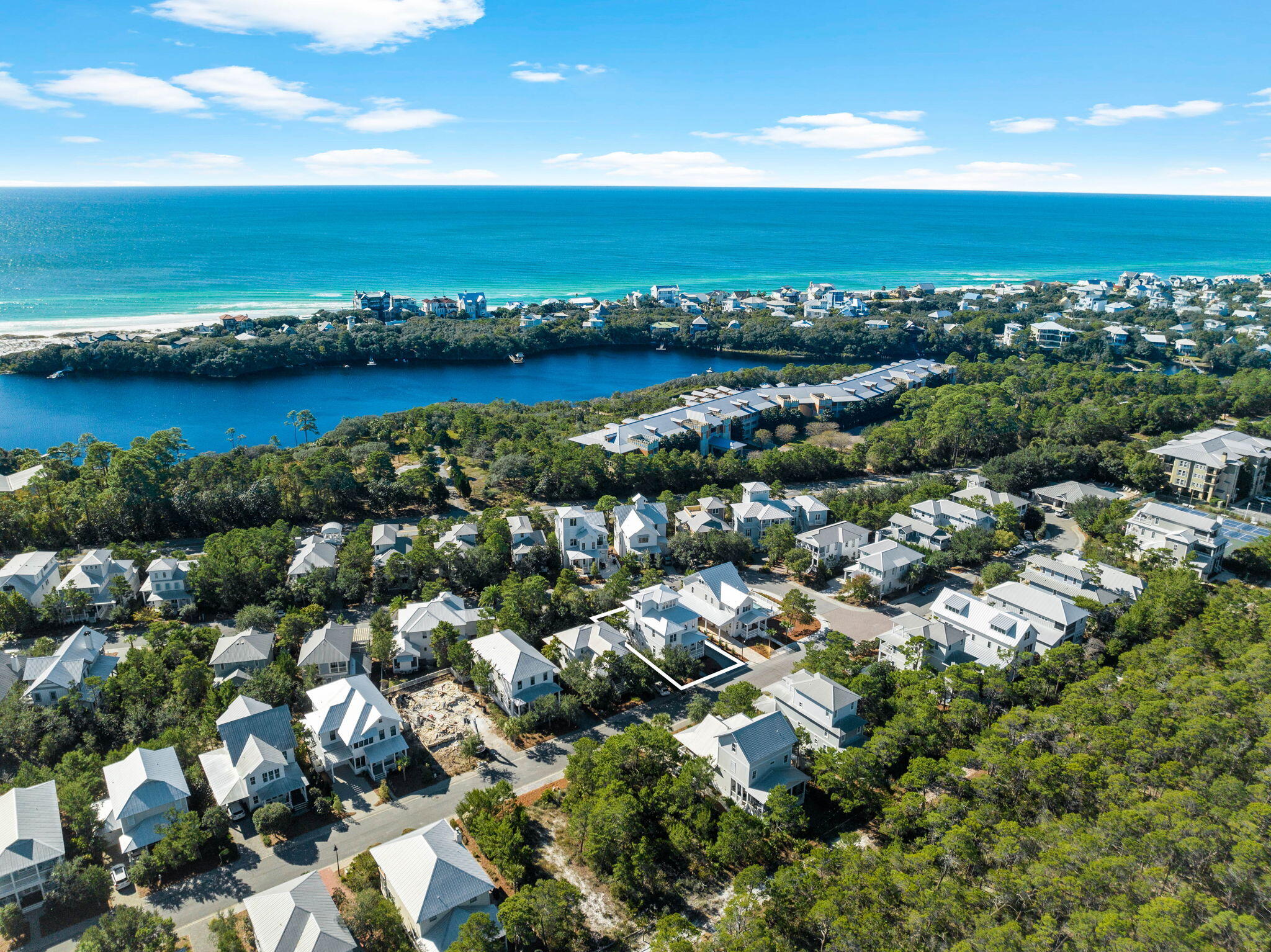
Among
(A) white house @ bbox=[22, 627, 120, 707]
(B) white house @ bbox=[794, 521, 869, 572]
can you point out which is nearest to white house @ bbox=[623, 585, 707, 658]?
(B) white house @ bbox=[794, 521, 869, 572]

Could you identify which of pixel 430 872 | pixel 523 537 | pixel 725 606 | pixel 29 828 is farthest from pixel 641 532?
pixel 29 828

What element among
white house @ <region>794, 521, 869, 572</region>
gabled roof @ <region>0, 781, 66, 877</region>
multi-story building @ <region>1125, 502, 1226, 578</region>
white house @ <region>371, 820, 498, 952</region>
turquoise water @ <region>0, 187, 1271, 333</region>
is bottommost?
white house @ <region>371, 820, 498, 952</region>

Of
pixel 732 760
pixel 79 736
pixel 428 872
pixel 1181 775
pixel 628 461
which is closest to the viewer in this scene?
pixel 428 872

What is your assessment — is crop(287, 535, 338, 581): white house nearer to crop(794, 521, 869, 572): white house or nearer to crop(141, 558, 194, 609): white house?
crop(141, 558, 194, 609): white house

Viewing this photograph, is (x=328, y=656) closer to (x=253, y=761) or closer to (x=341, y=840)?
(x=253, y=761)

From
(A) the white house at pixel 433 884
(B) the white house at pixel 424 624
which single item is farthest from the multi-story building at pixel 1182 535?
(A) the white house at pixel 433 884

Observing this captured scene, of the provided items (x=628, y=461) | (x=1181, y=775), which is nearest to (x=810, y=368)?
(x=628, y=461)

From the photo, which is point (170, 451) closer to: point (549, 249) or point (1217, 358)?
point (1217, 358)
